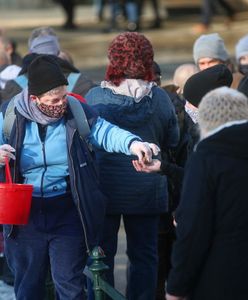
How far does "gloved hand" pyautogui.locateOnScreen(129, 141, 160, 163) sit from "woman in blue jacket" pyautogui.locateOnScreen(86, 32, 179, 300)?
67 centimetres

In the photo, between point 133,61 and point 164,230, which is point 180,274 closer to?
point 133,61

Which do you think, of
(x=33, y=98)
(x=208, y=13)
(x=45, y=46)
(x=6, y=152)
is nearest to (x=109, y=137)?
(x=33, y=98)

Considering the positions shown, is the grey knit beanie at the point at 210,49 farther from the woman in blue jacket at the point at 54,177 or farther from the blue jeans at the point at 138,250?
the woman in blue jacket at the point at 54,177

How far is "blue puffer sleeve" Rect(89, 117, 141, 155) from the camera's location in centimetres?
536

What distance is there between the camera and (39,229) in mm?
5539

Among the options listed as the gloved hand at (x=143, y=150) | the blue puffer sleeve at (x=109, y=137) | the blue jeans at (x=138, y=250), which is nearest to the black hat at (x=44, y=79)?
the blue puffer sleeve at (x=109, y=137)

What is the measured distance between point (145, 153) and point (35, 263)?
3.06ft

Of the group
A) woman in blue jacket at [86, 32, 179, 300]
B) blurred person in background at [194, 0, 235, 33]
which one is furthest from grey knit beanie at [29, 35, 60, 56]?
blurred person in background at [194, 0, 235, 33]

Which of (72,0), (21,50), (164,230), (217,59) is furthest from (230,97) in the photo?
(72,0)

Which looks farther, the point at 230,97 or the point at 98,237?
the point at 98,237

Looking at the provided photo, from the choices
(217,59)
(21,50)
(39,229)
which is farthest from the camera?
(21,50)

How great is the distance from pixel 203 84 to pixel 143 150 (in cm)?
64

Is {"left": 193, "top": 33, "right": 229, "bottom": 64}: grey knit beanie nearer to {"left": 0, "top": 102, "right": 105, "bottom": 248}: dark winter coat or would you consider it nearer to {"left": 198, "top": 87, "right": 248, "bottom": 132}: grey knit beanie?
{"left": 0, "top": 102, "right": 105, "bottom": 248}: dark winter coat

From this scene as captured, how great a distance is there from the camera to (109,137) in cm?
546
